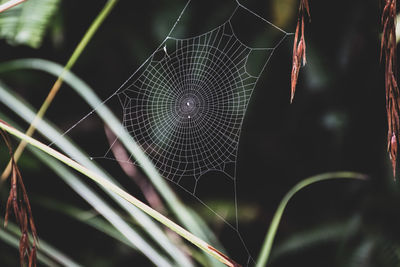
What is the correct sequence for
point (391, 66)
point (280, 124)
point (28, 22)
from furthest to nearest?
point (280, 124)
point (28, 22)
point (391, 66)

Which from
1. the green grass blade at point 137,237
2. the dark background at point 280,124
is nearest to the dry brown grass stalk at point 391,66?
the green grass blade at point 137,237

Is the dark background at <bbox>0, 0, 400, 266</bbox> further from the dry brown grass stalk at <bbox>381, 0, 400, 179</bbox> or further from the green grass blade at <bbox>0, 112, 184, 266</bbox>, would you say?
the dry brown grass stalk at <bbox>381, 0, 400, 179</bbox>

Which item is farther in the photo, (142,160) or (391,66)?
(142,160)

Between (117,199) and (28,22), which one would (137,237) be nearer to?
(117,199)

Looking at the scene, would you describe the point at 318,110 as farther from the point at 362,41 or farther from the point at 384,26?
the point at 384,26

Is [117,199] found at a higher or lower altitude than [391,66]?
lower

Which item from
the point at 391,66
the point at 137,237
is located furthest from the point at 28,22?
the point at 391,66

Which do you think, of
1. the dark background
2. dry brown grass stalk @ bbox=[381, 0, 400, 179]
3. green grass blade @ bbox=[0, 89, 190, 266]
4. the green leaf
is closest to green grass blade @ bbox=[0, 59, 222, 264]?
green grass blade @ bbox=[0, 89, 190, 266]
